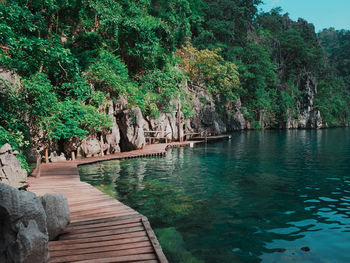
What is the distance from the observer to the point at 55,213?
14.8ft

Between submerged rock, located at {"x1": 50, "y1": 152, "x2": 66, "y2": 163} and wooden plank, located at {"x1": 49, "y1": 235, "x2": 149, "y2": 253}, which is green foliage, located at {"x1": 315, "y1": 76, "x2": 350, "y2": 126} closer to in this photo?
submerged rock, located at {"x1": 50, "y1": 152, "x2": 66, "y2": 163}

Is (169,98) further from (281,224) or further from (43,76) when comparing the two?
(281,224)

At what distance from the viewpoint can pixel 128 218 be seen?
528 cm

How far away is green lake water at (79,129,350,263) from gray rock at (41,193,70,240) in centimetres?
188

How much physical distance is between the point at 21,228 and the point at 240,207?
18.0 ft

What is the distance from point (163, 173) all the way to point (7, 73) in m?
7.42

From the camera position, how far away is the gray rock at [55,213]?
4.34 meters

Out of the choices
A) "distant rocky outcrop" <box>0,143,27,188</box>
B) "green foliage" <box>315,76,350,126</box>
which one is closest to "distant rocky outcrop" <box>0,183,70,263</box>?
"distant rocky outcrop" <box>0,143,27,188</box>

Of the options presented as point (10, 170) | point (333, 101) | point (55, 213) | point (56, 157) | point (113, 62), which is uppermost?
point (333, 101)

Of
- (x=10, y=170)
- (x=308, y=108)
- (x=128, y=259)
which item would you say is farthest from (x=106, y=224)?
(x=308, y=108)

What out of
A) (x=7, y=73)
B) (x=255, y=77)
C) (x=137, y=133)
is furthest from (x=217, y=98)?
(x=7, y=73)

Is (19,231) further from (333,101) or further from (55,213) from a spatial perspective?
(333,101)

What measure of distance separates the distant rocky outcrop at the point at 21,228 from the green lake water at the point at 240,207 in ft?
7.59

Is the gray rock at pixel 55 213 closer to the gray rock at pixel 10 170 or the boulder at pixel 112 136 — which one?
the gray rock at pixel 10 170
